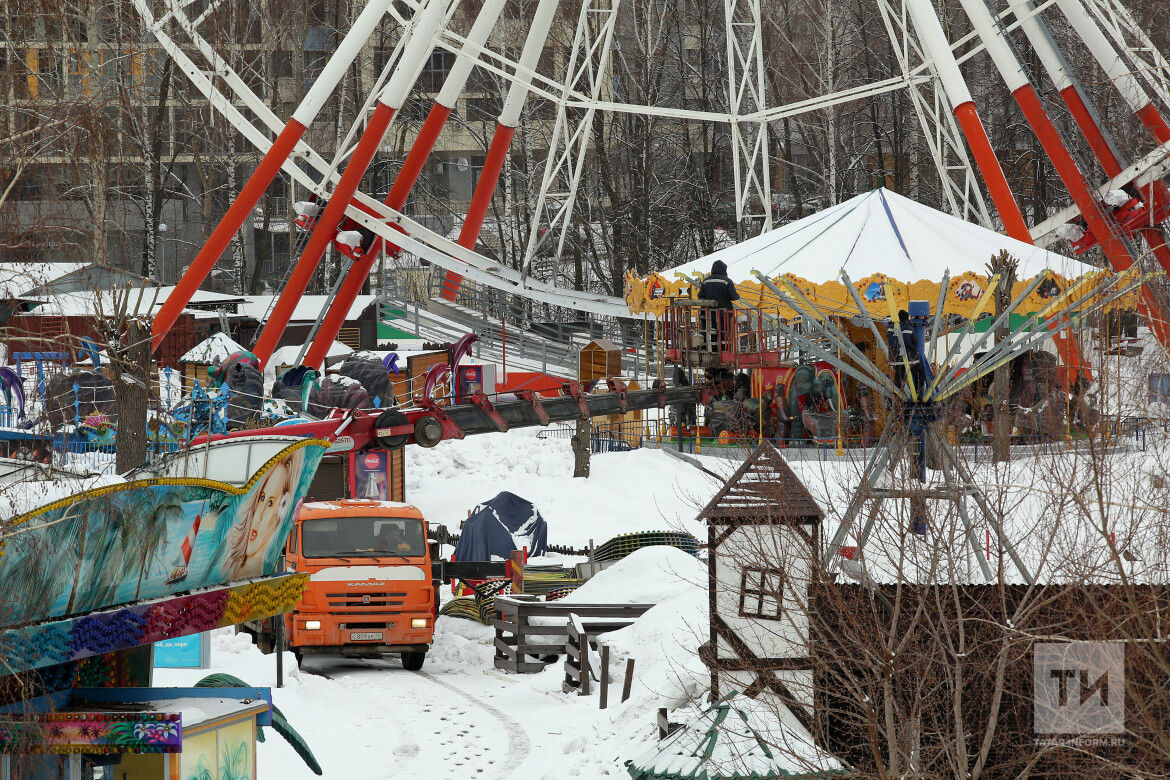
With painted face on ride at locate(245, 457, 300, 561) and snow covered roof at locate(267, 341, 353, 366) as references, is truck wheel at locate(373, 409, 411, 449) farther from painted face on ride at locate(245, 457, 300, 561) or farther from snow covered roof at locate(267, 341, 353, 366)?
snow covered roof at locate(267, 341, 353, 366)

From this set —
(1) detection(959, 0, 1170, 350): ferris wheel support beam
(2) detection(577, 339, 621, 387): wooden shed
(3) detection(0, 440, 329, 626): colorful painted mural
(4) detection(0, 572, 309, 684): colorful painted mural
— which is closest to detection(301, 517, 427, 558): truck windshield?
(4) detection(0, 572, 309, 684): colorful painted mural

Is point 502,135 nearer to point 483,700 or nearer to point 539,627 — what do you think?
point 539,627

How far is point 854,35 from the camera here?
50906 millimetres

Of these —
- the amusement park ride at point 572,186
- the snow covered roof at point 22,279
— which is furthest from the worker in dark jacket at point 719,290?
the snow covered roof at point 22,279

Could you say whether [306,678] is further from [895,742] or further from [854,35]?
[854,35]

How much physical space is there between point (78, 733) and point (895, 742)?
16.5ft

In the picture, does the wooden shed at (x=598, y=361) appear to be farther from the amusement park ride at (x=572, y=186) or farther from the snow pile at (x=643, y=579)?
the snow pile at (x=643, y=579)

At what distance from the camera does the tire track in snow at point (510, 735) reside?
553 inches

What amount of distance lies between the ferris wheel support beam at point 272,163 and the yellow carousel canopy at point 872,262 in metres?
7.72

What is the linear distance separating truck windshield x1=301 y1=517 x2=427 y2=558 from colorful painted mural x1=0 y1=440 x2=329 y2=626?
7401mm

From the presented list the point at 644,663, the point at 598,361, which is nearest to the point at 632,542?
the point at 644,663

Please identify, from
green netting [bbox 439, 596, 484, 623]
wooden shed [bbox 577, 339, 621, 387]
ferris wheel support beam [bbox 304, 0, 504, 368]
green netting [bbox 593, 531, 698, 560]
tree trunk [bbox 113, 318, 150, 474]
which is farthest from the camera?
wooden shed [bbox 577, 339, 621, 387]

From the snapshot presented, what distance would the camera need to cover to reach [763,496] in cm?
1035

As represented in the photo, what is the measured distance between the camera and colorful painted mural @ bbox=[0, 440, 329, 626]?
867 centimetres
